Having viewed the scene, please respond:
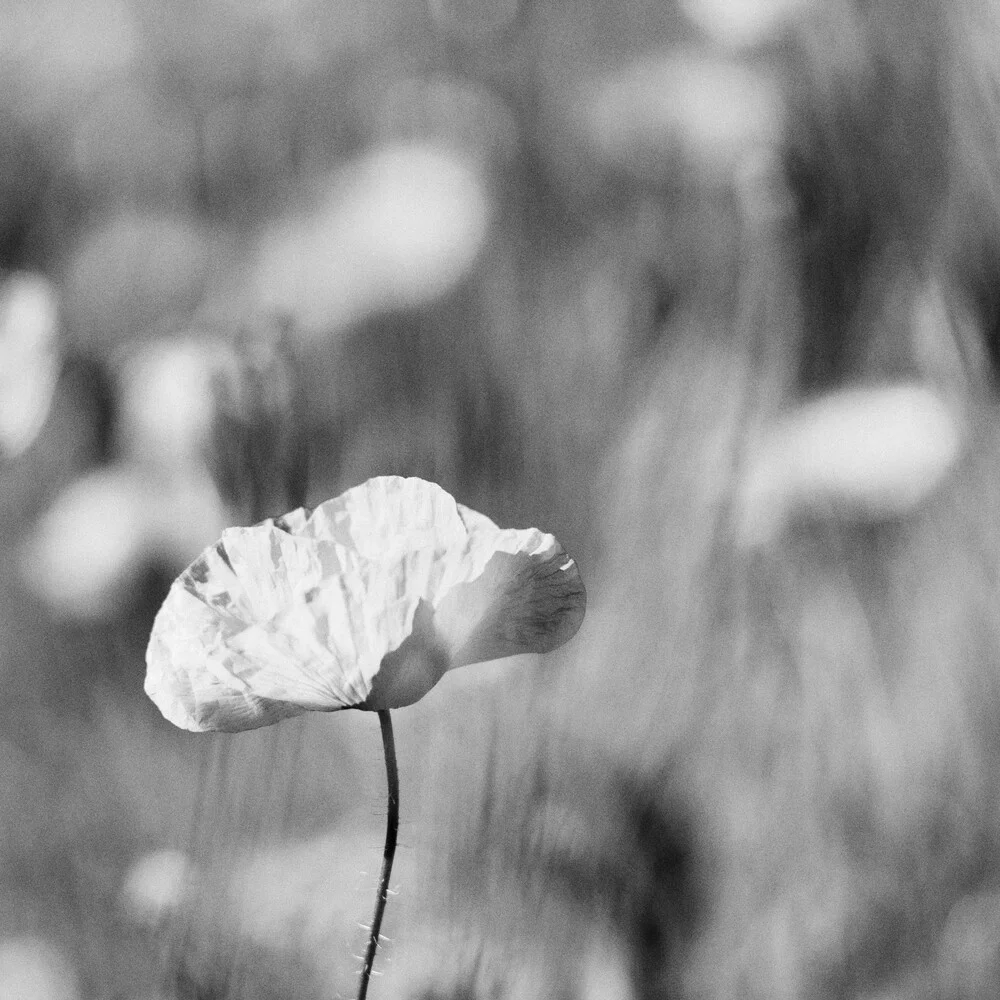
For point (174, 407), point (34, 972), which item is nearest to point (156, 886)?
point (34, 972)

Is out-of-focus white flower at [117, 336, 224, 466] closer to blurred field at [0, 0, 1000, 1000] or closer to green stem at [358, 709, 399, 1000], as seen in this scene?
blurred field at [0, 0, 1000, 1000]

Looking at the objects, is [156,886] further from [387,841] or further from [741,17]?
[741,17]

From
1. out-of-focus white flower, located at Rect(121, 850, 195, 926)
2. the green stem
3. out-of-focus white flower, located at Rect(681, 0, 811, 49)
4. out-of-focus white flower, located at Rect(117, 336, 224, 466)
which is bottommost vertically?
out-of-focus white flower, located at Rect(121, 850, 195, 926)

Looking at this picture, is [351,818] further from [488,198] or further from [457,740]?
[488,198]

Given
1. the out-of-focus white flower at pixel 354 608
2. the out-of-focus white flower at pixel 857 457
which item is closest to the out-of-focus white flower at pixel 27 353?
the out-of-focus white flower at pixel 354 608

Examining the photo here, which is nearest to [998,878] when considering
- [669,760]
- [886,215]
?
[669,760]

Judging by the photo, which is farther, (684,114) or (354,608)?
(684,114)

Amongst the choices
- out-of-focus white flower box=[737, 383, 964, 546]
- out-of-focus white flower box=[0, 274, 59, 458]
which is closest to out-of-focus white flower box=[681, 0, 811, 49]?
out-of-focus white flower box=[737, 383, 964, 546]
